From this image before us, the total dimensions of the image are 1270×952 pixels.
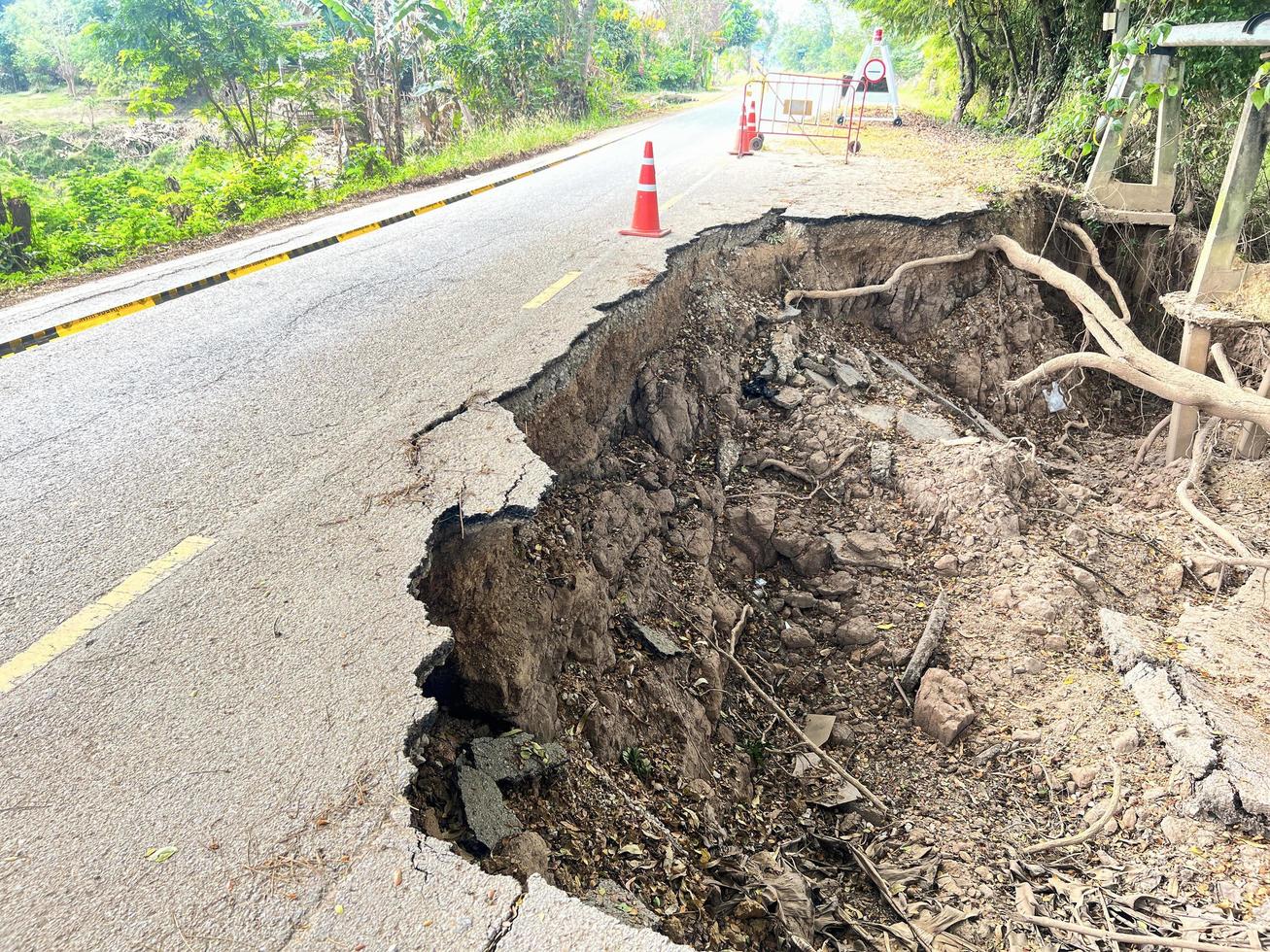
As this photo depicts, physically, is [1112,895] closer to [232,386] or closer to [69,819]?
[69,819]

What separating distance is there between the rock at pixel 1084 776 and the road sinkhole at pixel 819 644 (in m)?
0.02

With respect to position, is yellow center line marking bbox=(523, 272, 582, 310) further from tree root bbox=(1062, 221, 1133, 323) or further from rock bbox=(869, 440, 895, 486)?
tree root bbox=(1062, 221, 1133, 323)

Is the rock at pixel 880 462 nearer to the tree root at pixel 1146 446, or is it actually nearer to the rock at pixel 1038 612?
the rock at pixel 1038 612

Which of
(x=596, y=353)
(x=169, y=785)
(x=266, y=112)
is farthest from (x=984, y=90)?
(x=169, y=785)

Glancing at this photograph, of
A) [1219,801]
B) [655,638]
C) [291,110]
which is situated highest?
[291,110]

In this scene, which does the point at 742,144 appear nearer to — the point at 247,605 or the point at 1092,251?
the point at 1092,251

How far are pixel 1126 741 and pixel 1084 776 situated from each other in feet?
1.05

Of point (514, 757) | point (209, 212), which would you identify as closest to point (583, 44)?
point (209, 212)

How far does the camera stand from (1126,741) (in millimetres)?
4426

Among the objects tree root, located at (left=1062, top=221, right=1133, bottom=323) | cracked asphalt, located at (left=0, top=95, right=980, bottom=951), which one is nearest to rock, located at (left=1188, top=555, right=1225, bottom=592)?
tree root, located at (left=1062, top=221, right=1133, bottom=323)

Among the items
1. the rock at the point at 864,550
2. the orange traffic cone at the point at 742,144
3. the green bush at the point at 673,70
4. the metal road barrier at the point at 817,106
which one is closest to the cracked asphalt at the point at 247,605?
the rock at the point at 864,550

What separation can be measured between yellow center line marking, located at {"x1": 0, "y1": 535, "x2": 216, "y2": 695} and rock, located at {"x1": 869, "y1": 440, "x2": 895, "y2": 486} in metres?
4.93

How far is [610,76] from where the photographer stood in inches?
1024

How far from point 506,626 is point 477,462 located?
0.89 m
